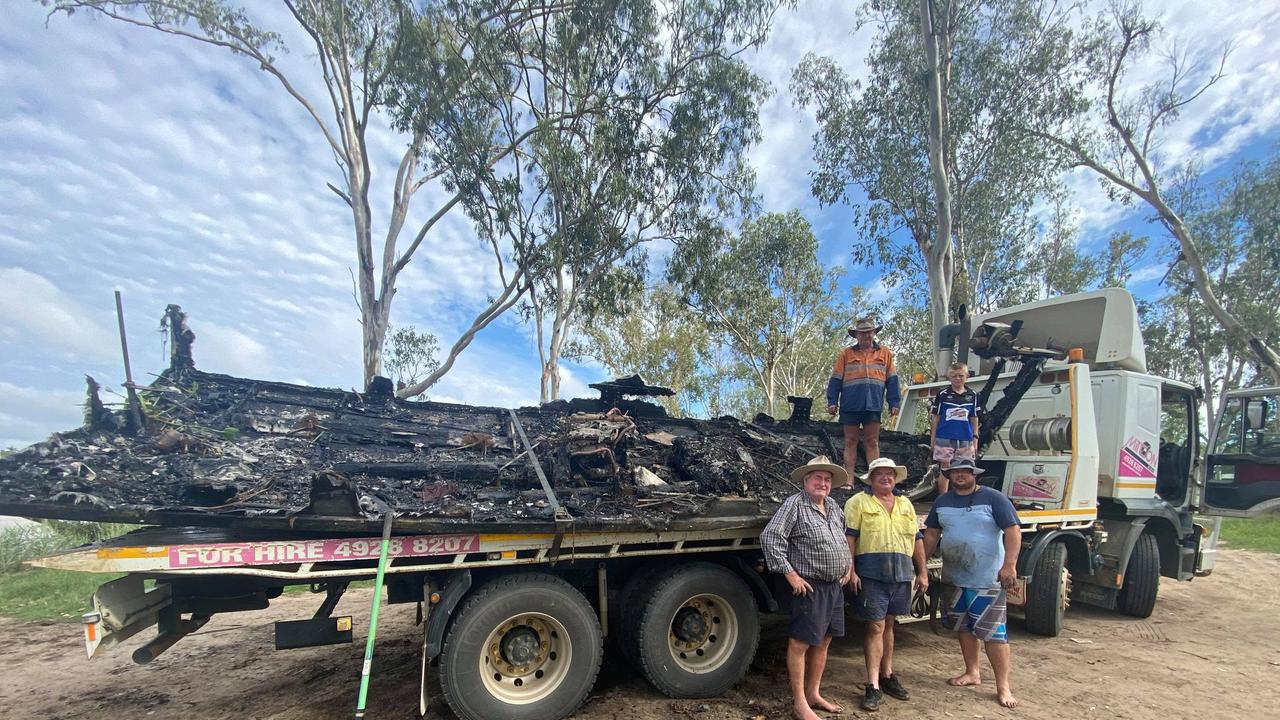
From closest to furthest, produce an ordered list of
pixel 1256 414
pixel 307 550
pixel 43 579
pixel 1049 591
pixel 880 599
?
pixel 307 550 < pixel 880 599 < pixel 1049 591 < pixel 1256 414 < pixel 43 579

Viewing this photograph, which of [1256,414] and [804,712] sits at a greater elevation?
[1256,414]

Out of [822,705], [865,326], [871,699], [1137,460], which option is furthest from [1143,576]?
[822,705]

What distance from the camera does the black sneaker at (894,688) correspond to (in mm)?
3898

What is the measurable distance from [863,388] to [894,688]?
2.52 m

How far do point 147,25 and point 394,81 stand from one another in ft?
17.4

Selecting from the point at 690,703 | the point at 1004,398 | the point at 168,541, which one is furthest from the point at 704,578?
the point at 1004,398

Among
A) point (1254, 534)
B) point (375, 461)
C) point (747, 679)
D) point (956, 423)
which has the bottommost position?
point (1254, 534)

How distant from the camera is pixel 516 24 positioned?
40.3ft

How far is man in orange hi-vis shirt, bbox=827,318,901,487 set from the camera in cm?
539

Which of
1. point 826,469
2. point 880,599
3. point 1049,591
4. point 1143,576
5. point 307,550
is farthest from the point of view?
point 1143,576

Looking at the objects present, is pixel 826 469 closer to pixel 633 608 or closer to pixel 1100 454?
pixel 633 608

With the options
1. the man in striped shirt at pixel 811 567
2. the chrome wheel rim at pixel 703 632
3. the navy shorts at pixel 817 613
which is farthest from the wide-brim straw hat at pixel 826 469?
the chrome wheel rim at pixel 703 632

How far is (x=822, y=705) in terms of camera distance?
11.9 feet

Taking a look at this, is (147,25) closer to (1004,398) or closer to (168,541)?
(168,541)
